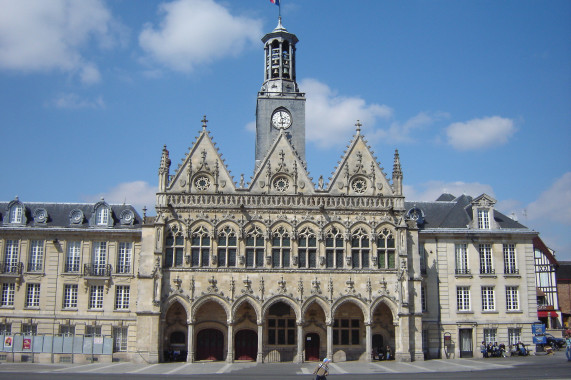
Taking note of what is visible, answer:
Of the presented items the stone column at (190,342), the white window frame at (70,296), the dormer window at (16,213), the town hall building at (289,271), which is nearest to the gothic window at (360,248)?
the town hall building at (289,271)

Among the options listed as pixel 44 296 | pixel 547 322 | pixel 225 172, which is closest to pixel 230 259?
pixel 225 172

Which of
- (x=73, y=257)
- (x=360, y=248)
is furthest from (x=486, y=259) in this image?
(x=73, y=257)

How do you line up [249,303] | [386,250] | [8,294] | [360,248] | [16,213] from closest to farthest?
[249,303] → [360,248] → [386,250] → [8,294] → [16,213]

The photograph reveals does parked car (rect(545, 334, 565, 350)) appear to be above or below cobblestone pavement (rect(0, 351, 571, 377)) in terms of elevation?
above

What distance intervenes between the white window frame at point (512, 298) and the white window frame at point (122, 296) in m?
29.6

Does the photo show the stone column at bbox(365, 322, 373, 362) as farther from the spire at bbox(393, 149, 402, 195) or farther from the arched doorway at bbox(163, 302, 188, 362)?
the arched doorway at bbox(163, 302, 188, 362)

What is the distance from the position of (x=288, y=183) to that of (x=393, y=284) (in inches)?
422

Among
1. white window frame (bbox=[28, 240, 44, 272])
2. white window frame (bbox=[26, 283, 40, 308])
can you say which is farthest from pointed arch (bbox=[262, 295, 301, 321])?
white window frame (bbox=[28, 240, 44, 272])

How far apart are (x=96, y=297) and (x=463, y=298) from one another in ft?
93.5

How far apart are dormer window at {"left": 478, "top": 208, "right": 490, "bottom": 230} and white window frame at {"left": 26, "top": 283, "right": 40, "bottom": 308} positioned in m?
35.1

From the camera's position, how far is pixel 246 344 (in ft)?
138

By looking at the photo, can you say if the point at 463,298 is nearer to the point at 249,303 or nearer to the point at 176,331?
the point at 249,303

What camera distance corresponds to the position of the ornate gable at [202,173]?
140ft

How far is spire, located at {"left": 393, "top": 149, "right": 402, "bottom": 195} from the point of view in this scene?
43.4 meters
